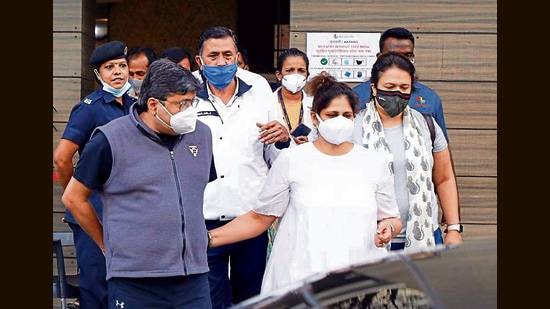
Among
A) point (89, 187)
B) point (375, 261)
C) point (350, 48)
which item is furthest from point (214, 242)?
point (350, 48)

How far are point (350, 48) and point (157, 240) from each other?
3.90 m

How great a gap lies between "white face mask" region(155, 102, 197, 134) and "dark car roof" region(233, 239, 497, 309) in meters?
1.68

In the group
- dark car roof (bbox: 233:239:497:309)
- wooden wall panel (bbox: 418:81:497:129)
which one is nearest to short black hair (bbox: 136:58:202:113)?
dark car roof (bbox: 233:239:497:309)

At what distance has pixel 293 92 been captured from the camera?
724cm

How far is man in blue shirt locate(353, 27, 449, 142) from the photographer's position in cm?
651

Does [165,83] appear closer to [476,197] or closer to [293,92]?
[293,92]

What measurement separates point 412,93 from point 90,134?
209cm

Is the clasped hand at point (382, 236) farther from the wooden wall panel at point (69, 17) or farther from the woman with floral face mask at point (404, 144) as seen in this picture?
the wooden wall panel at point (69, 17)

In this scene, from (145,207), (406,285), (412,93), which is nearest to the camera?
(406,285)

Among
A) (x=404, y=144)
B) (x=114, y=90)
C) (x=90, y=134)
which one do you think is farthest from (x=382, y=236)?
(x=114, y=90)

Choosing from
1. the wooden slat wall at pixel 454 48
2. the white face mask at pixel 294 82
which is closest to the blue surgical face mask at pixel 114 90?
the white face mask at pixel 294 82

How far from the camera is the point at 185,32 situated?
36.4 ft

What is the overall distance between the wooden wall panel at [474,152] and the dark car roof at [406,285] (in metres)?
5.07

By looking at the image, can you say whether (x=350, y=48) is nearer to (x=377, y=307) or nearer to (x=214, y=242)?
(x=214, y=242)
